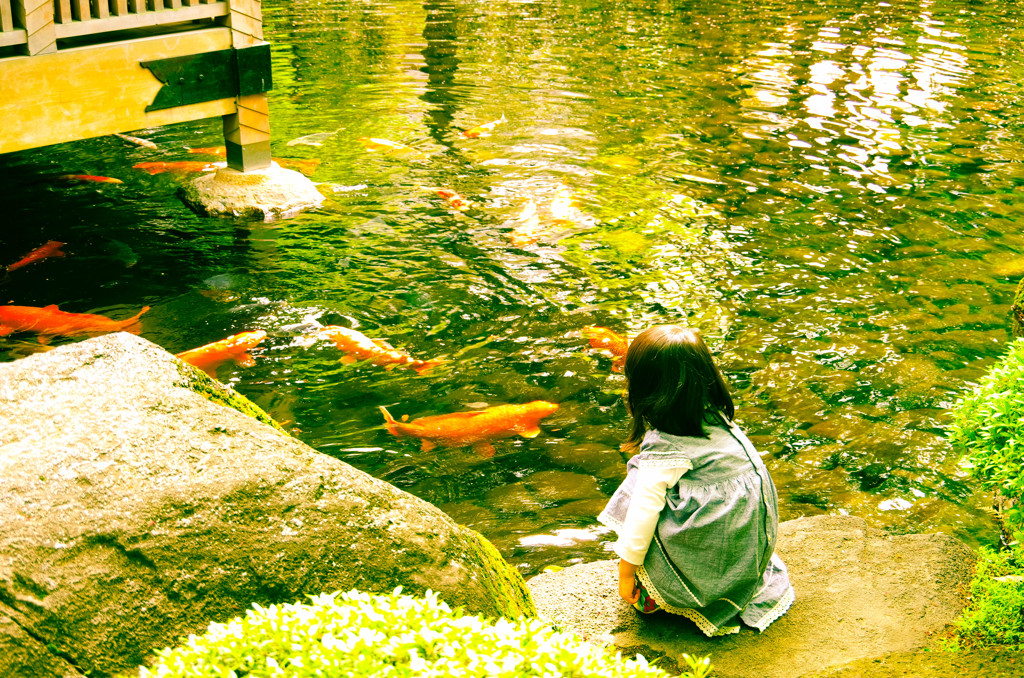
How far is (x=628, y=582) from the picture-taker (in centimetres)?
399

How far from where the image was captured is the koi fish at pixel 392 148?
11648 millimetres

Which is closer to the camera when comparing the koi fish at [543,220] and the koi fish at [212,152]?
the koi fish at [543,220]

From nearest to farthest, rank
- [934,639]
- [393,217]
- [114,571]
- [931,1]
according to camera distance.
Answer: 1. [114,571]
2. [934,639]
3. [393,217]
4. [931,1]

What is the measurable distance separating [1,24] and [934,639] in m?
8.35

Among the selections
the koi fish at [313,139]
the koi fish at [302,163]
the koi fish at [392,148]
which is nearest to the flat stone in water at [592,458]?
the koi fish at [302,163]

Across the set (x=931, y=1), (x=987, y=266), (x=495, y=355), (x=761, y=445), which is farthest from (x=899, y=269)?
(x=931, y=1)

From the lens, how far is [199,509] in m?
2.86

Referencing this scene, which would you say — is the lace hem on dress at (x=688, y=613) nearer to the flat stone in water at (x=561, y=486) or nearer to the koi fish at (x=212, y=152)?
the flat stone in water at (x=561, y=486)

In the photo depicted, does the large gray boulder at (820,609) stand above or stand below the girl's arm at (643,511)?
below

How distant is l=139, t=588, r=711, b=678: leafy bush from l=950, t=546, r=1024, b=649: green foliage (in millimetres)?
1814

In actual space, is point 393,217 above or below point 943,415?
above

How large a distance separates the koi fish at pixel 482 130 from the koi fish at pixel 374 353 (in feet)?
19.6

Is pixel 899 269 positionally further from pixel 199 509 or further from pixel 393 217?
pixel 199 509

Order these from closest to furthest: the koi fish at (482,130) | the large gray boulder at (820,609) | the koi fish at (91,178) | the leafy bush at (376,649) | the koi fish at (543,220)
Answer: the leafy bush at (376,649)
the large gray boulder at (820,609)
the koi fish at (543,220)
the koi fish at (91,178)
the koi fish at (482,130)
